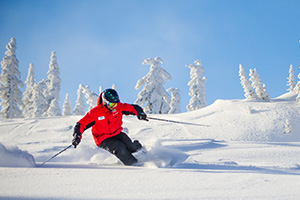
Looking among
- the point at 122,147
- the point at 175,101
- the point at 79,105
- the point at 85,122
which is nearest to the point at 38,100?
the point at 79,105

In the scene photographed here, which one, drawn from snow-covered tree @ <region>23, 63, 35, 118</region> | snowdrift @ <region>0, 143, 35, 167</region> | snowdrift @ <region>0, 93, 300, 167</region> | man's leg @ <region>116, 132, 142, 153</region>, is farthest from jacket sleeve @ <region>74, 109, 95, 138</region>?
snow-covered tree @ <region>23, 63, 35, 118</region>

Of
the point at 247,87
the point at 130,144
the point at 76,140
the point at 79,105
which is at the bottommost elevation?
the point at 130,144

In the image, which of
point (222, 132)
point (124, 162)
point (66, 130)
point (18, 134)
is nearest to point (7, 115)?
point (18, 134)

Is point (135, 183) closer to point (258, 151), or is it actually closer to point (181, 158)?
point (181, 158)

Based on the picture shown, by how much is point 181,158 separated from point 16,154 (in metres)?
3.10

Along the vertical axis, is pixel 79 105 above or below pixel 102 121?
above

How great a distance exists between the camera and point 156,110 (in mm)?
27875

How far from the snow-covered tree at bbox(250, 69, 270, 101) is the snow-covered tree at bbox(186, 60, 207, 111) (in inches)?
387

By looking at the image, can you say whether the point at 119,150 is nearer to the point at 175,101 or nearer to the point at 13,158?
the point at 13,158

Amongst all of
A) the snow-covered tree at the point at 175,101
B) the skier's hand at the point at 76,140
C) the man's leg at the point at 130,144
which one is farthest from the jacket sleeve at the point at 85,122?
the snow-covered tree at the point at 175,101

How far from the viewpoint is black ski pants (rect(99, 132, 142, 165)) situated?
13.9 feet

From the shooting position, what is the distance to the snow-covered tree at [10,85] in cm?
2931

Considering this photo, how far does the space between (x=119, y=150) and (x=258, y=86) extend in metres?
27.0

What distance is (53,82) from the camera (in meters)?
36.8
